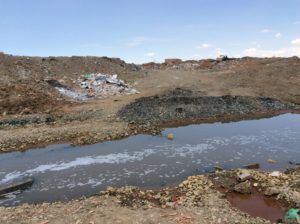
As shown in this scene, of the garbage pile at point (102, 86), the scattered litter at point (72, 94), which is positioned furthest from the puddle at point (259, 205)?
the garbage pile at point (102, 86)

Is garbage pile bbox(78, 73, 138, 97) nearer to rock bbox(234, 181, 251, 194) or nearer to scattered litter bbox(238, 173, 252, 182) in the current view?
scattered litter bbox(238, 173, 252, 182)

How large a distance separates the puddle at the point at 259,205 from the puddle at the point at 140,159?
95.2 inches

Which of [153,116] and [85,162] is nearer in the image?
[85,162]

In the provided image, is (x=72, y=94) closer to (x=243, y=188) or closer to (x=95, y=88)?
(x=95, y=88)

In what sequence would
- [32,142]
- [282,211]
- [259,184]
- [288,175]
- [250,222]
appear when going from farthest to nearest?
1. [32,142]
2. [288,175]
3. [259,184]
4. [282,211]
5. [250,222]

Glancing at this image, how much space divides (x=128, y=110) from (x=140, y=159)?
7.39 meters

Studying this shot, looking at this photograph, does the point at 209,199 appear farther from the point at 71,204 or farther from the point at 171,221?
the point at 71,204

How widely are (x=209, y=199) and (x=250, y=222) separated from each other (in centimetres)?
152

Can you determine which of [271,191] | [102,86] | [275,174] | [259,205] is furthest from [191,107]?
[259,205]

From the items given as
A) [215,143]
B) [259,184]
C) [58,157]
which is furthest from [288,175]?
[58,157]

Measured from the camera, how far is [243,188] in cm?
1029

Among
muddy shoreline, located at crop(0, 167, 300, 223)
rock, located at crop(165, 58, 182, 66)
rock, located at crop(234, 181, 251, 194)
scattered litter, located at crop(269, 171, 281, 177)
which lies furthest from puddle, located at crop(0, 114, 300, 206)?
rock, located at crop(165, 58, 182, 66)

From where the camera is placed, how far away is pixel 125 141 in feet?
53.7

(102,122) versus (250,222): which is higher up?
(102,122)
